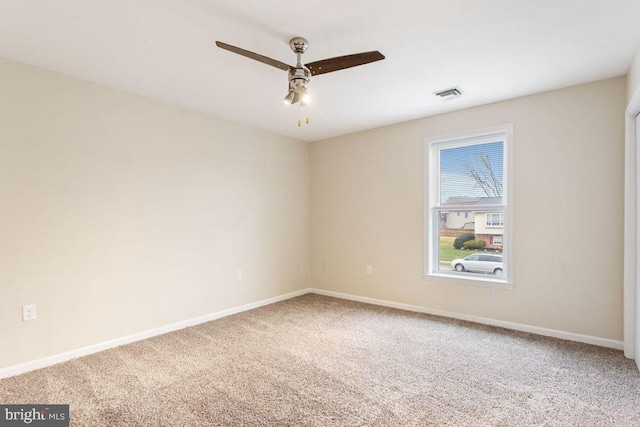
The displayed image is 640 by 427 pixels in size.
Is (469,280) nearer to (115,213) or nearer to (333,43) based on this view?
(333,43)

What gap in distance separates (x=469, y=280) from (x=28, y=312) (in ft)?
13.7

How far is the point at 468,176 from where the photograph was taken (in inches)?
158

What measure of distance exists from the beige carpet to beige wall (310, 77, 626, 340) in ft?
1.33

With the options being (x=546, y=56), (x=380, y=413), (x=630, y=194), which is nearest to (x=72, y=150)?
(x=380, y=413)

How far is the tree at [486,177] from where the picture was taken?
3793 millimetres

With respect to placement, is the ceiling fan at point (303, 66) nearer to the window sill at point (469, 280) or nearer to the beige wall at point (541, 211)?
the beige wall at point (541, 211)

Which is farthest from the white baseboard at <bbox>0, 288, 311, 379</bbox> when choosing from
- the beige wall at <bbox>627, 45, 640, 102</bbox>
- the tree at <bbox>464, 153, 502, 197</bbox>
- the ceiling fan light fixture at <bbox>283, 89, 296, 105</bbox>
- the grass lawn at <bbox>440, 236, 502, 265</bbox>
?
the beige wall at <bbox>627, 45, 640, 102</bbox>

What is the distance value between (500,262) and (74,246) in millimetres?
4214

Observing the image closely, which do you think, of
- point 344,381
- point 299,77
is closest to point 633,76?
point 299,77

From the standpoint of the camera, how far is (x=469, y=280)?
12.7ft

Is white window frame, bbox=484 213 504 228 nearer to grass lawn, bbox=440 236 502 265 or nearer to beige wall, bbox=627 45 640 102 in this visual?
grass lawn, bbox=440 236 502 265

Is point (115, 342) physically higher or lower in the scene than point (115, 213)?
lower

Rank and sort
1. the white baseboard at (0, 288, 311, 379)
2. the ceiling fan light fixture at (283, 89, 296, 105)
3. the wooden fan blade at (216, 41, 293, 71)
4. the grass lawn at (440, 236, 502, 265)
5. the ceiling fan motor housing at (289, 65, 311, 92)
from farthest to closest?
the grass lawn at (440, 236, 502, 265) < the white baseboard at (0, 288, 311, 379) < the ceiling fan light fixture at (283, 89, 296, 105) < the ceiling fan motor housing at (289, 65, 311, 92) < the wooden fan blade at (216, 41, 293, 71)

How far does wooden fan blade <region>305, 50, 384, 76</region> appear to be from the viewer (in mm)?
2096
